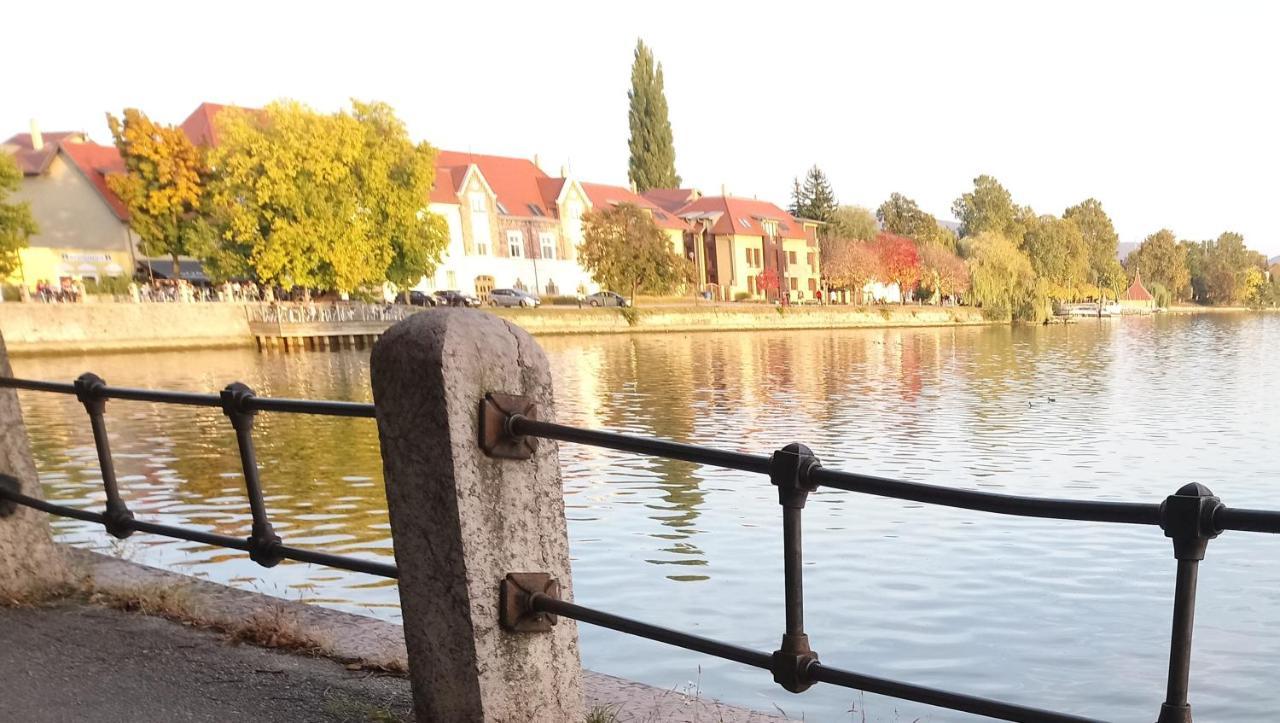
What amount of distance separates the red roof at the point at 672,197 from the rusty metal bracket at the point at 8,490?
85162mm

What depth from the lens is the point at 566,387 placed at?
2889 cm

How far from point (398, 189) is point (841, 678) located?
1961 inches

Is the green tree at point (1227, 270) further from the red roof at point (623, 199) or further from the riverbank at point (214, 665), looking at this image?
the riverbank at point (214, 665)

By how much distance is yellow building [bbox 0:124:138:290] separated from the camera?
2174 inches

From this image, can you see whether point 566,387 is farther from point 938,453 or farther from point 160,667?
point 160,667

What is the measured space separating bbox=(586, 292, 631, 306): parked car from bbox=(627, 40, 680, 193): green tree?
38888 millimetres

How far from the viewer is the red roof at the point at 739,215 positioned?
8325 centimetres

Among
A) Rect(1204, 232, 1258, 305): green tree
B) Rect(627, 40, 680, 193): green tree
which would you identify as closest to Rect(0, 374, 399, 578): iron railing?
Rect(627, 40, 680, 193): green tree

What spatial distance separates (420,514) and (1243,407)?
27465mm

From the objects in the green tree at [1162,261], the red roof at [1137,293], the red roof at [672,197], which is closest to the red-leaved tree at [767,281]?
the red roof at [672,197]

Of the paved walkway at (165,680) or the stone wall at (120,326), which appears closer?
the paved walkway at (165,680)

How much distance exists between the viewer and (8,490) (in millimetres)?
4242

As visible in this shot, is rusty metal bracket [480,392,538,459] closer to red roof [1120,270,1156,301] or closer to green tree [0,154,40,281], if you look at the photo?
green tree [0,154,40,281]

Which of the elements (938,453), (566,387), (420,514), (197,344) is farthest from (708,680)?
(197,344)
